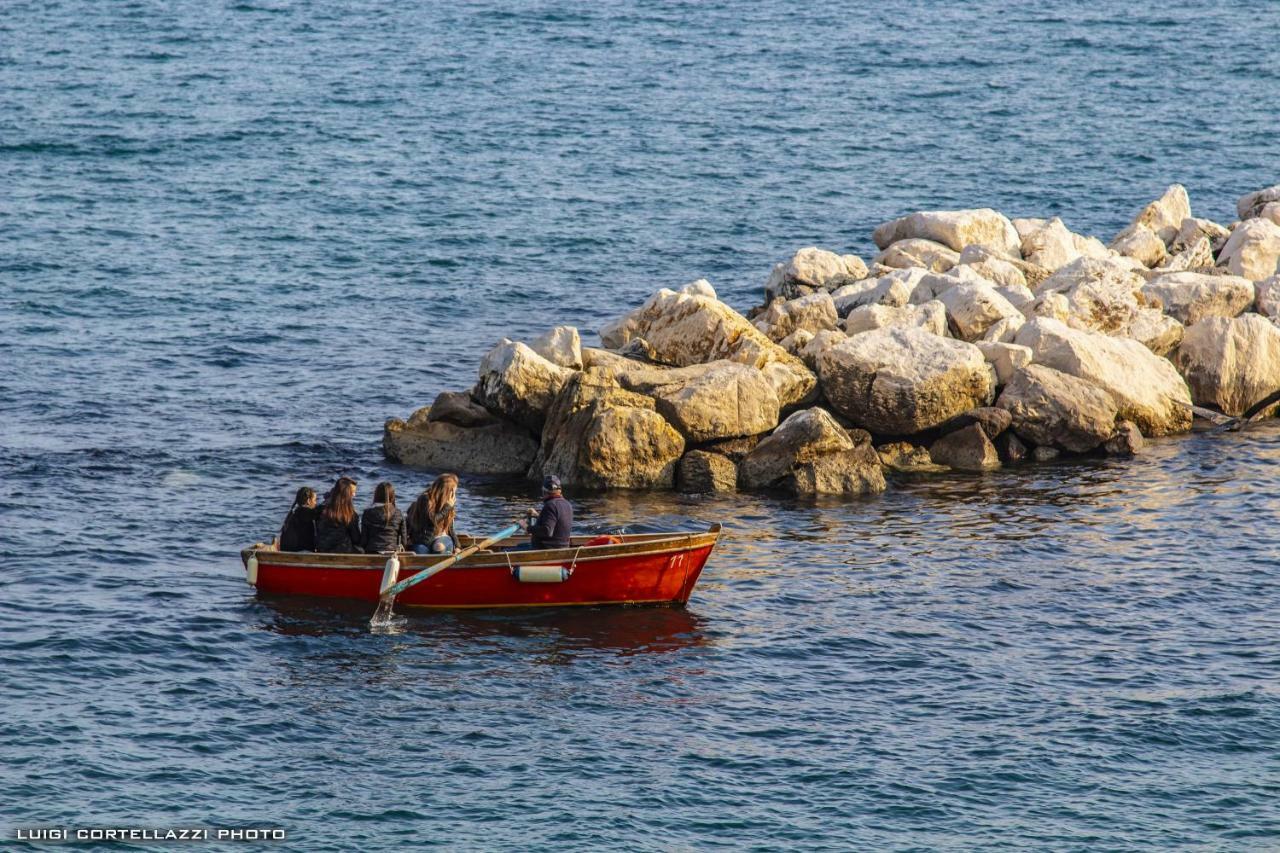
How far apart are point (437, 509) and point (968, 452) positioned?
1020 centimetres

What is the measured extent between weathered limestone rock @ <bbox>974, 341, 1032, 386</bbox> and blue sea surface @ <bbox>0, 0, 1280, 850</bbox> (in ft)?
7.14

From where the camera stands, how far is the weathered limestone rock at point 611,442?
28141 mm

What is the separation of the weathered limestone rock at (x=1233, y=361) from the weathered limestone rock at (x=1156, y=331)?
0.30 m

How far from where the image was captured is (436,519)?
24.0m

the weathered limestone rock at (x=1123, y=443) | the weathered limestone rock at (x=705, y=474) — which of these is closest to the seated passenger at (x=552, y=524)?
the weathered limestone rock at (x=705, y=474)

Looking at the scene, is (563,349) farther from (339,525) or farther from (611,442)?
(339,525)

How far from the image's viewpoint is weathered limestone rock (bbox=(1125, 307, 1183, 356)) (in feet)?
104

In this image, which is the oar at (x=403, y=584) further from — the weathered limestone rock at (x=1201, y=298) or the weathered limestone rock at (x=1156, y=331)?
the weathered limestone rock at (x=1201, y=298)

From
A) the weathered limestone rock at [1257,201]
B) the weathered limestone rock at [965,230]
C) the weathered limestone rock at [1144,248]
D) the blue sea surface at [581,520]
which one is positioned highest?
the weathered limestone rock at [1257,201]

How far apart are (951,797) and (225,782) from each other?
25.7 feet

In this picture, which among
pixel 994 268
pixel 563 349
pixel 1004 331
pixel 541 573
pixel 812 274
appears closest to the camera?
pixel 541 573

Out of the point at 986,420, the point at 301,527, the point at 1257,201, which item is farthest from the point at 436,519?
the point at 1257,201

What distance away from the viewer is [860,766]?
1862cm

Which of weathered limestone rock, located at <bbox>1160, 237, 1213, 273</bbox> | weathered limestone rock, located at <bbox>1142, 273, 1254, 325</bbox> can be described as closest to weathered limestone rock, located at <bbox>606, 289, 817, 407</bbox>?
weathered limestone rock, located at <bbox>1142, 273, 1254, 325</bbox>
